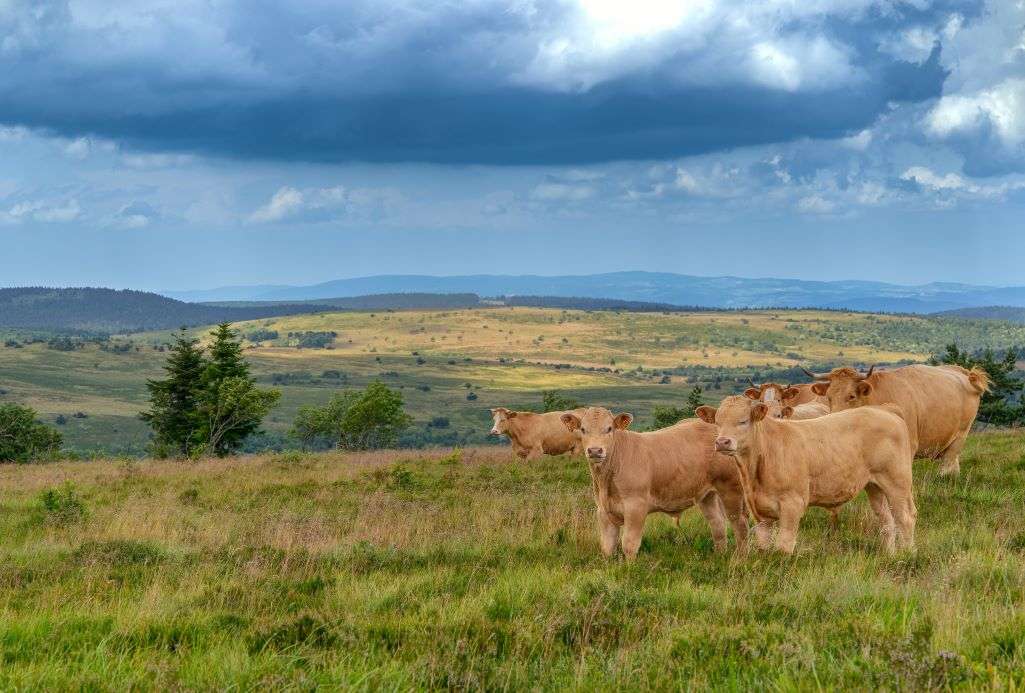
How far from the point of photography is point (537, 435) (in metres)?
28.2

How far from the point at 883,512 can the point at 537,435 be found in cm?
1770

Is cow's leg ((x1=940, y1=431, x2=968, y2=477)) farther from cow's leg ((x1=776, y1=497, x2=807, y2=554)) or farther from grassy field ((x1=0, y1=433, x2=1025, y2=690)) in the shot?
cow's leg ((x1=776, y1=497, x2=807, y2=554))

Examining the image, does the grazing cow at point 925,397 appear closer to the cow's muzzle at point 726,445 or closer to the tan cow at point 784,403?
the tan cow at point 784,403

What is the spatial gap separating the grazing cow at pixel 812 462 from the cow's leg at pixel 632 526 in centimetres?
130

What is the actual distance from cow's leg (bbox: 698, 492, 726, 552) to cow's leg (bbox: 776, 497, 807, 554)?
1.27 m

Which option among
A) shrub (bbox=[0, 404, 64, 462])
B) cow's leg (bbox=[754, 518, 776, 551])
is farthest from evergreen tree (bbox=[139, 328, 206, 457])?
cow's leg (bbox=[754, 518, 776, 551])

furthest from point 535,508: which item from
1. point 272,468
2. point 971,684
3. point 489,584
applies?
point 272,468

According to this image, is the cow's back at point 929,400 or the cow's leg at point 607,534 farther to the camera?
the cow's back at point 929,400

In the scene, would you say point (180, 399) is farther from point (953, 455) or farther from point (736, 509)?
point (736, 509)

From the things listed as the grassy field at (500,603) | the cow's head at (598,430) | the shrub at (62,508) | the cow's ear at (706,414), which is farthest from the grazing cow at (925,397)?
the shrub at (62,508)

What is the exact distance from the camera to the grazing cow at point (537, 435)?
92.1 feet

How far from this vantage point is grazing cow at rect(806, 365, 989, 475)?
626 inches

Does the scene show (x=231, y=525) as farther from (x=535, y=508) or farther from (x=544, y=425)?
(x=544, y=425)

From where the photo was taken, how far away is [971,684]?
518 cm
